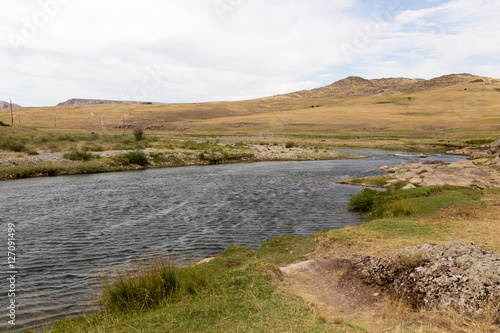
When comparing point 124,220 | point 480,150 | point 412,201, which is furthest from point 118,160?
point 480,150

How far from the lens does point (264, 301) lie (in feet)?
21.0

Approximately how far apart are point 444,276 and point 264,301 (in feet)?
11.0

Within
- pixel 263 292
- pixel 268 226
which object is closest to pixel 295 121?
pixel 268 226

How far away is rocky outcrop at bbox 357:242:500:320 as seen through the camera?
17.5 ft

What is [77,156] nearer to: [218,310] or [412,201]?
[412,201]

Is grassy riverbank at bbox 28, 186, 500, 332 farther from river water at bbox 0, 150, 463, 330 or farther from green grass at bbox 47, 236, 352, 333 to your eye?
river water at bbox 0, 150, 463, 330

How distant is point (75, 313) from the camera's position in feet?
24.3

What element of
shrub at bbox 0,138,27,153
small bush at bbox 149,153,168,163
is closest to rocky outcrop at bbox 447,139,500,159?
small bush at bbox 149,153,168,163

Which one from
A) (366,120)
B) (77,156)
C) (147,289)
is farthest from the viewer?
(366,120)

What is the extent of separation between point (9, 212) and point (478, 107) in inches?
5151

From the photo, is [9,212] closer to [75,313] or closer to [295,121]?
[75,313]

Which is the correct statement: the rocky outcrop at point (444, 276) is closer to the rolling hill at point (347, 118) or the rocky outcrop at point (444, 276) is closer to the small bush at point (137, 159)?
the small bush at point (137, 159)

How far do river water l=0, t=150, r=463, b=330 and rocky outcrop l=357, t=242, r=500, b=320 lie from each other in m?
5.75

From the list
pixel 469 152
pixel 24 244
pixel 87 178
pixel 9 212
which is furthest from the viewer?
pixel 469 152
